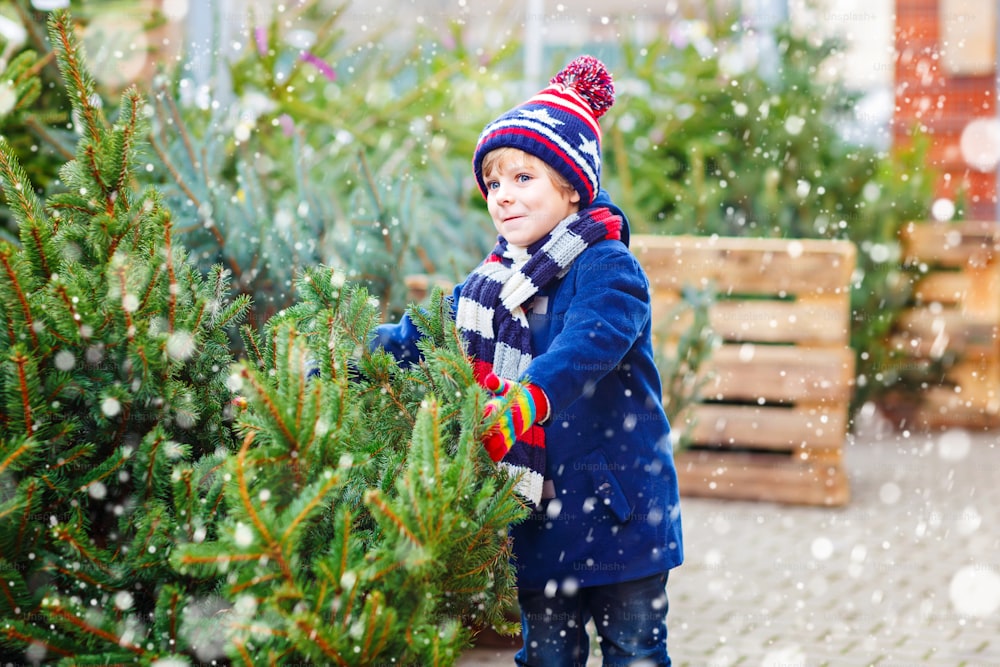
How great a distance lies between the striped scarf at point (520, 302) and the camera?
95.4 inches

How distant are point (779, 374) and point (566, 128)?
3967 millimetres

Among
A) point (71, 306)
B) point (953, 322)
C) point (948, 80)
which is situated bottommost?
point (71, 306)

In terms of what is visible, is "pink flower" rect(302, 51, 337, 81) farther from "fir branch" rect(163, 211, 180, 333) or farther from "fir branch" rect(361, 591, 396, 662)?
"fir branch" rect(361, 591, 396, 662)

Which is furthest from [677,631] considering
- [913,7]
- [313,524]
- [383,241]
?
[913,7]

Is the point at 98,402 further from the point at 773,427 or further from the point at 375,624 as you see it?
the point at 773,427

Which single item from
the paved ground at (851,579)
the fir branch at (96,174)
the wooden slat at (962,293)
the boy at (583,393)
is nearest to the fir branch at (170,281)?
the fir branch at (96,174)

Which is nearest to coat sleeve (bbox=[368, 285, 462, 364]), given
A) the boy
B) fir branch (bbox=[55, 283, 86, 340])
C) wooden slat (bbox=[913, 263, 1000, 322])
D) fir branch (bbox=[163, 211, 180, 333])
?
the boy

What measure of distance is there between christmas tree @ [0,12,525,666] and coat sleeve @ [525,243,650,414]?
9.0 inches

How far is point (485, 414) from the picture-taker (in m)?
2.00

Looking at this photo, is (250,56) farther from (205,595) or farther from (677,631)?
(205,595)

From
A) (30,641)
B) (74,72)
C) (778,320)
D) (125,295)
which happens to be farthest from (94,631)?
(778,320)

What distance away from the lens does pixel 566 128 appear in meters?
2.56

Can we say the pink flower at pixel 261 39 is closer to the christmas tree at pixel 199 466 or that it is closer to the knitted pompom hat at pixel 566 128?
the knitted pompom hat at pixel 566 128

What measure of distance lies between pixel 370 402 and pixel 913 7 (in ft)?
38.1
